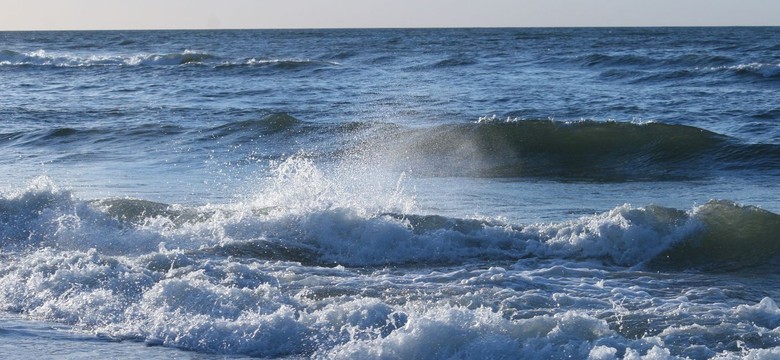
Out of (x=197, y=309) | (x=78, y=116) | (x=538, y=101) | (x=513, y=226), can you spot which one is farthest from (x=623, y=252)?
(x=78, y=116)

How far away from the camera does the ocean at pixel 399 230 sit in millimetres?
6062

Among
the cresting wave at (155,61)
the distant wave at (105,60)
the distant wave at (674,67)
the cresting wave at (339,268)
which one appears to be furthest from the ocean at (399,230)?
the distant wave at (105,60)

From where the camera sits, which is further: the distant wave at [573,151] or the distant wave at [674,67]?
the distant wave at [674,67]

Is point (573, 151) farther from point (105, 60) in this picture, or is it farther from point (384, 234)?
point (105, 60)

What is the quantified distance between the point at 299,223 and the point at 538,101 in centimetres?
1279

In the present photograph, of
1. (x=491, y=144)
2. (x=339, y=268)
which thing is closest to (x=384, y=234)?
(x=339, y=268)

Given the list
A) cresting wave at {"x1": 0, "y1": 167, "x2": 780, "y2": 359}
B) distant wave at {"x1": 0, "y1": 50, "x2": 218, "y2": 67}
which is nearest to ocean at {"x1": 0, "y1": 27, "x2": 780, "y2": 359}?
cresting wave at {"x1": 0, "y1": 167, "x2": 780, "y2": 359}

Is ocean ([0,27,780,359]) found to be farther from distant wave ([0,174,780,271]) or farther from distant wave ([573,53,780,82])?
distant wave ([573,53,780,82])

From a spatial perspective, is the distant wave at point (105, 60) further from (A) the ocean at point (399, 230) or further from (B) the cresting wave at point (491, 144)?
(B) the cresting wave at point (491, 144)

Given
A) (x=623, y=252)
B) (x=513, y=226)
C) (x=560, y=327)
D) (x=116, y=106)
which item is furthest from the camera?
(x=116, y=106)

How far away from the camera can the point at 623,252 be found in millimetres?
8453

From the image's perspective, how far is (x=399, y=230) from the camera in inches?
352

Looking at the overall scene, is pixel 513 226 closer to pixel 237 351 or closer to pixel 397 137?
pixel 237 351

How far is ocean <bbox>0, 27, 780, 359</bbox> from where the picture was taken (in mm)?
6062
